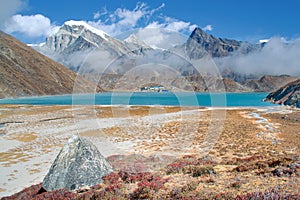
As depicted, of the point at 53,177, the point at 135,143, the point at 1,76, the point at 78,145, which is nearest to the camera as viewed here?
the point at 53,177

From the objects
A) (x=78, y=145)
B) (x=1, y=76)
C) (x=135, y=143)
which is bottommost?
(x=135, y=143)

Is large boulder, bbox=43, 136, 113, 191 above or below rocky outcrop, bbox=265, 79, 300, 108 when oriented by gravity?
below

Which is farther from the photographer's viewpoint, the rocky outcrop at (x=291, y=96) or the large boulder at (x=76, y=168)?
the rocky outcrop at (x=291, y=96)

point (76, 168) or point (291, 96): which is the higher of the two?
point (291, 96)

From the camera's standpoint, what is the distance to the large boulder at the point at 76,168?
1262 centimetres

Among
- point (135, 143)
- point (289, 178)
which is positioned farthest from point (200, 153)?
point (289, 178)

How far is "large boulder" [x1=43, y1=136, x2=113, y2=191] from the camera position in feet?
41.4

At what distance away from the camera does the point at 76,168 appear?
13.0 m

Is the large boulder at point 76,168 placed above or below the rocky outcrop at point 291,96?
below

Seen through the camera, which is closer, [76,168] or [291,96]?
[76,168]

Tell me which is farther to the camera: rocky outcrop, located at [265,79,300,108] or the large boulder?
rocky outcrop, located at [265,79,300,108]

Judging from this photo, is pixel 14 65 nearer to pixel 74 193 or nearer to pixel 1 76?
pixel 1 76

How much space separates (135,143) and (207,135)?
10582mm

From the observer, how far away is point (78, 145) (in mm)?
13875
